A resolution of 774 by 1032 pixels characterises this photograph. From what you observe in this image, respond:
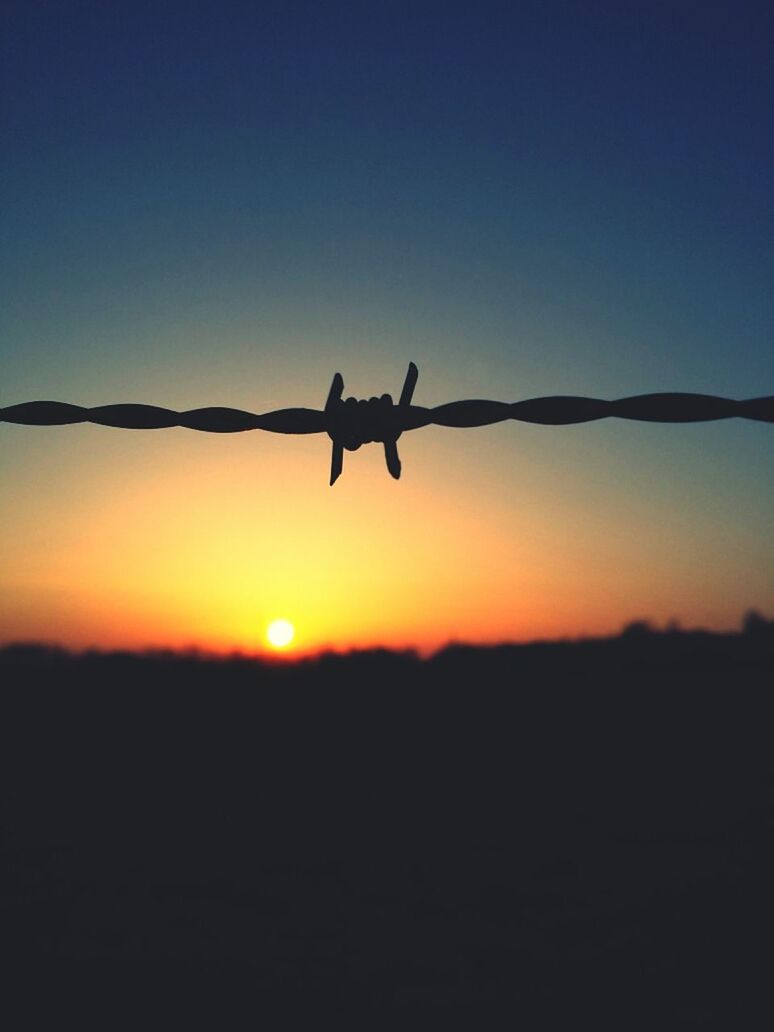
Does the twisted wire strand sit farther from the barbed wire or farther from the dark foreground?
the dark foreground

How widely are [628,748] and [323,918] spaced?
472 inches

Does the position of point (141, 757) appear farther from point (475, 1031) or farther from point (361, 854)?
point (475, 1031)

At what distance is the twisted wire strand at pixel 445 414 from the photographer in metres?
1.42

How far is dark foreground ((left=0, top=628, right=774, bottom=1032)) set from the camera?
966cm

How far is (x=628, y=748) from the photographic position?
72.5 ft

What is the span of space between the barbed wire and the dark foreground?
25.4 feet

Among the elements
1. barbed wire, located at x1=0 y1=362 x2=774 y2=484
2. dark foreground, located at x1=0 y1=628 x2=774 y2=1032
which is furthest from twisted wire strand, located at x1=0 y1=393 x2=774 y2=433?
dark foreground, located at x1=0 y1=628 x2=774 y2=1032

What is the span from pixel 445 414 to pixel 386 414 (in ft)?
0.39

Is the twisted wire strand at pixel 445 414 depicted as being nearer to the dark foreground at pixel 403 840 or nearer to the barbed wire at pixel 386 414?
the barbed wire at pixel 386 414

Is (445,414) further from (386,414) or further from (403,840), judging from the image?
(403,840)

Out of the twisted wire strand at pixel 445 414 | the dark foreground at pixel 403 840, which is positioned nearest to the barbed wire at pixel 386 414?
the twisted wire strand at pixel 445 414

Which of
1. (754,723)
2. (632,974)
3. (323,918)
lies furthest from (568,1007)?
(754,723)

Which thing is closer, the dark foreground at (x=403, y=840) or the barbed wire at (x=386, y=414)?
the barbed wire at (x=386, y=414)

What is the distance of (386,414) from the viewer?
5.34 ft
